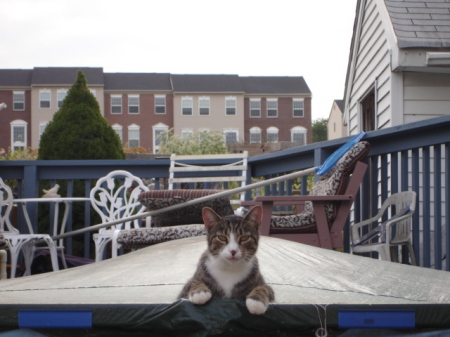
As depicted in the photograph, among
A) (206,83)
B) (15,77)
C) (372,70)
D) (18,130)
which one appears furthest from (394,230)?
(15,77)

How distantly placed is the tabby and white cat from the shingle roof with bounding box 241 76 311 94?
1406 inches

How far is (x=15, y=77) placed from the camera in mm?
36000

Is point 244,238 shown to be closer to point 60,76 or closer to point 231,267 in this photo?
point 231,267

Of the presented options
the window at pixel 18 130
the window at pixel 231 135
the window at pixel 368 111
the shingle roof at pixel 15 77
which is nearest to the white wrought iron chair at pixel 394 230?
the window at pixel 368 111

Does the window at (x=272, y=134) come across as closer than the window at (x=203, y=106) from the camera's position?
No

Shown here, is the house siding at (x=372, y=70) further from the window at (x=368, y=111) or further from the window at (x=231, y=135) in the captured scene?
the window at (x=231, y=135)

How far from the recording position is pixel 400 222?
416 cm

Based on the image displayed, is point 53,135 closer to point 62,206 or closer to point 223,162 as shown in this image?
point 62,206

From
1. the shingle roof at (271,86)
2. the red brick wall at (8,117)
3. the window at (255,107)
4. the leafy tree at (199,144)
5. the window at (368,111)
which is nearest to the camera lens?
the window at (368,111)

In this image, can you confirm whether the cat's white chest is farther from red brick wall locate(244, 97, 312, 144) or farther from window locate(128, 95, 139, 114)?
window locate(128, 95, 139, 114)

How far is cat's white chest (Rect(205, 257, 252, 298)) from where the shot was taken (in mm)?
1857

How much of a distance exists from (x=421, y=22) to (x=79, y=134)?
400cm

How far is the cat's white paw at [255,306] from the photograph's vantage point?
1.80 metres

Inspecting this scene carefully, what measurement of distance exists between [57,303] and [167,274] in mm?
492
